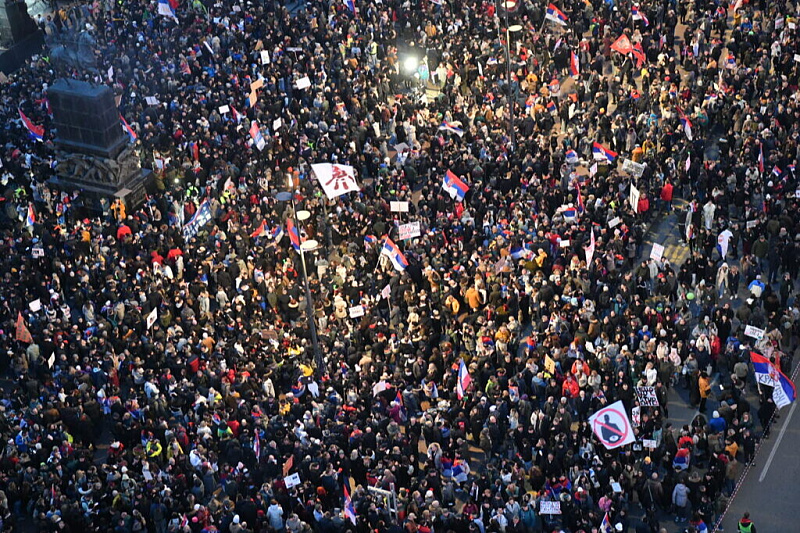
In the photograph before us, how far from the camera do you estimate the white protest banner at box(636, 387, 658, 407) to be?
35.6 m

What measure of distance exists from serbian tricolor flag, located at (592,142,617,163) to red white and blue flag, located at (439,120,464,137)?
491 centimetres

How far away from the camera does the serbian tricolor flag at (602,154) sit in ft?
150

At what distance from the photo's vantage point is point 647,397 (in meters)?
35.7

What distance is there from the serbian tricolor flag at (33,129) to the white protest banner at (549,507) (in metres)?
26.2

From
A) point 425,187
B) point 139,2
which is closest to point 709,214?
point 425,187

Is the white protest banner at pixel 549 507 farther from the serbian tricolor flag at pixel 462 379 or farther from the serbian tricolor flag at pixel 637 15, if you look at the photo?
the serbian tricolor flag at pixel 637 15

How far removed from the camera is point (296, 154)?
163 ft

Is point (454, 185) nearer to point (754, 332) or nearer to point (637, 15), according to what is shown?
point (754, 332)

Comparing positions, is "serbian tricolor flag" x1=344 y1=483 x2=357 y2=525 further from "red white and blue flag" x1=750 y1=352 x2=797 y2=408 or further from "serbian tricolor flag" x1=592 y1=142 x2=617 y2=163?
"serbian tricolor flag" x1=592 y1=142 x2=617 y2=163

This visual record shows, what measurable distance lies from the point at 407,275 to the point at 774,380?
1175cm

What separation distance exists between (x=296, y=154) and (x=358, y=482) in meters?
17.5

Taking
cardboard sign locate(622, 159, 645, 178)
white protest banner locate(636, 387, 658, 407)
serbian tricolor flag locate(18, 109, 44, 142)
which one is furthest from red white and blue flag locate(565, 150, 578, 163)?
serbian tricolor flag locate(18, 109, 44, 142)

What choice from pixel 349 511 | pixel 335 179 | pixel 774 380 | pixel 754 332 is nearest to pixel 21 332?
pixel 335 179

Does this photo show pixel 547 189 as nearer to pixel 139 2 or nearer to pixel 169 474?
pixel 169 474
